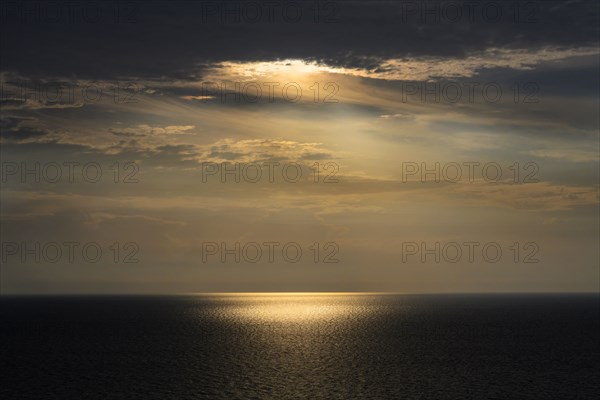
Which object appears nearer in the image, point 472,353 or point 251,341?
point 472,353

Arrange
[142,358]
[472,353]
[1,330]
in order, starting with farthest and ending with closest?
[1,330] < [472,353] < [142,358]

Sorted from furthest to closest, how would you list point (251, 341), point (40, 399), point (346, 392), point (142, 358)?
point (251, 341)
point (142, 358)
point (346, 392)
point (40, 399)

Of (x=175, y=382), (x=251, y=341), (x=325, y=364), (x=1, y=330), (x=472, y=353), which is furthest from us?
(x=1, y=330)

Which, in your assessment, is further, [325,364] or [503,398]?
[325,364]

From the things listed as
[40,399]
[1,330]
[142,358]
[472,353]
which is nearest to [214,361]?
[142,358]

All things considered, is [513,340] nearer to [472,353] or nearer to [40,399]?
[472,353]

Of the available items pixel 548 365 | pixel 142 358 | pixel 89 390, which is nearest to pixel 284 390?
pixel 89 390

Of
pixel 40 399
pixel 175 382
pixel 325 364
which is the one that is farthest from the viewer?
pixel 325 364

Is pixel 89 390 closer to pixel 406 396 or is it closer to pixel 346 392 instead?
pixel 346 392

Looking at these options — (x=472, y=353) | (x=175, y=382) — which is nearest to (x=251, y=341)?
(x=472, y=353)
